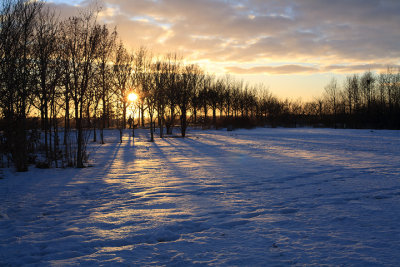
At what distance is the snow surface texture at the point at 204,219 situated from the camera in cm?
371

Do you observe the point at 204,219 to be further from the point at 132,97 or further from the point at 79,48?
the point at 132,97

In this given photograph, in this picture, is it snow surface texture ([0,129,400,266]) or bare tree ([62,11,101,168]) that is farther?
bare tree ([62,11,101,168])

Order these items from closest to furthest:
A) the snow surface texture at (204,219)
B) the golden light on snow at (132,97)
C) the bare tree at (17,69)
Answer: the snow surface texture at (204,219) < the bare tree at (17,69) < the golden light on snow at (132,97)

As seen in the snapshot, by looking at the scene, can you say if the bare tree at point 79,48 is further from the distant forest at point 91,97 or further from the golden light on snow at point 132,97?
the golden light on snow at point 132,97

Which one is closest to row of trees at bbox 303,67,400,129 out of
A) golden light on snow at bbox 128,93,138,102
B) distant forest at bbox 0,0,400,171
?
distant forest at bbox 0,0,400,171

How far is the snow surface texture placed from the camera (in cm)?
371

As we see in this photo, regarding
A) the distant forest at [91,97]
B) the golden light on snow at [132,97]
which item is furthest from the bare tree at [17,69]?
the golden light on snow at [132,97]

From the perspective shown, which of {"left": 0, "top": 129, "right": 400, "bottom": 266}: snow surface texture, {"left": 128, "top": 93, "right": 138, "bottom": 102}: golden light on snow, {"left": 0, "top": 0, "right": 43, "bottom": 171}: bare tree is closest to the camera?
{"left": 0, "top": 129, "right": 400, "bottom": 266}: snow surface texture

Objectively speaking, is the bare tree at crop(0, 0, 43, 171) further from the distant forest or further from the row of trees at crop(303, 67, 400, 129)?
the row of trees at crop(303, 67, 400, 129)

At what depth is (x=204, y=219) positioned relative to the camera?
5113 millimetres

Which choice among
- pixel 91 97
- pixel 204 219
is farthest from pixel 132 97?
pixel 204 219

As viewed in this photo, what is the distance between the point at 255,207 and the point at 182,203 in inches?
59.6

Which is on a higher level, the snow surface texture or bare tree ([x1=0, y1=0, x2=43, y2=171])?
bare tree ([x1=0, y1=0, x2=43, y2=171])

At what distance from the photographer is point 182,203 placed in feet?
20.2
